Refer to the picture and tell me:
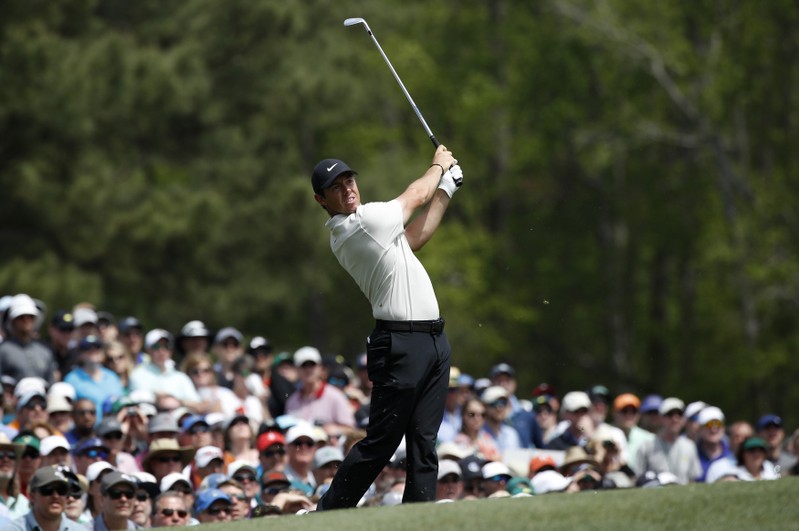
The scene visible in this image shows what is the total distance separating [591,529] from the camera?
7055mm

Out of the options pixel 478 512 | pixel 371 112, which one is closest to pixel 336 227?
pixel 478 512

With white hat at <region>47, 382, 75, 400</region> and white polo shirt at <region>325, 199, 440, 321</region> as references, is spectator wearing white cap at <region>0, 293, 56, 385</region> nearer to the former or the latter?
white hat at <region>47, 382, 75, 400</region>

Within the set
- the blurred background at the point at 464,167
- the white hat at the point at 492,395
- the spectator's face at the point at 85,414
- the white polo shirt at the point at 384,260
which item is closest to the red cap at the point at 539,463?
the white hat at the point at 492,395

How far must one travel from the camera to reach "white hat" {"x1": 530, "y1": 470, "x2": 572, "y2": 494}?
1093cm

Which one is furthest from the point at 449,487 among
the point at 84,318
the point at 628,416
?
the point at 84,318

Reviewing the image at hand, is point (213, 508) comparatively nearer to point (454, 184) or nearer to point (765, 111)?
point (454, 184)

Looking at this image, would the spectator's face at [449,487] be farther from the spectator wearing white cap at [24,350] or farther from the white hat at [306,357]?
the spectator wearing white cap at [24,350]

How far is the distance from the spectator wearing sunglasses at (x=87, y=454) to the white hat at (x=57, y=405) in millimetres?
824

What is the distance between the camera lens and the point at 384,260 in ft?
26.2

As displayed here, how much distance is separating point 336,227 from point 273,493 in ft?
9.77

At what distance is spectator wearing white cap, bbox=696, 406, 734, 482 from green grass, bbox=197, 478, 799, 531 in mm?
5648

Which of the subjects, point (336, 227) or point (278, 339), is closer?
point (336, 227)

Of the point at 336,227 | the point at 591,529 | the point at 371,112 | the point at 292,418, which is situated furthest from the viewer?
the point at 371,112

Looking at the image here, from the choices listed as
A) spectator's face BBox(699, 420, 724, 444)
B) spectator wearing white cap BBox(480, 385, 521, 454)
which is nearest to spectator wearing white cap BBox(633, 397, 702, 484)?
spectator's face BBox(699, 420, 724, 444)
